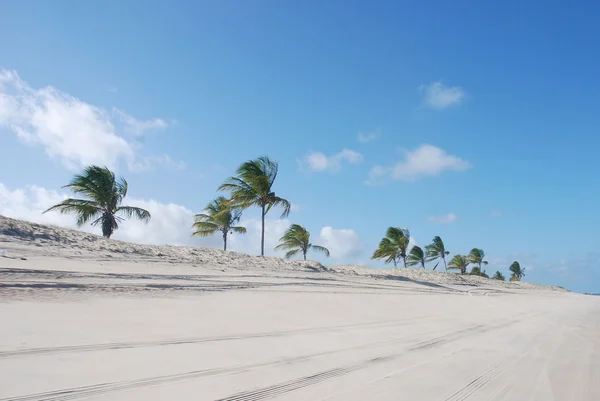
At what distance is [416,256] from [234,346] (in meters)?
57.7

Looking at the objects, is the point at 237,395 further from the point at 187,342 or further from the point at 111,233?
the point at 111,233

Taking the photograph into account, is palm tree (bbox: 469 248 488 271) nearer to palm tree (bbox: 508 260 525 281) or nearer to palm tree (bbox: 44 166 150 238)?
palm tree (bbox: 508 260 525 281)

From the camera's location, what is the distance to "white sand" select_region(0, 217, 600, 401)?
2668 millimetres

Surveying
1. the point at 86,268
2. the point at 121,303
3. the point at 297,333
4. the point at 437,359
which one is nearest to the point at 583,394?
the point at 437,359

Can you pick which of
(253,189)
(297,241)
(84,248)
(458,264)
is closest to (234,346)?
(84,248)

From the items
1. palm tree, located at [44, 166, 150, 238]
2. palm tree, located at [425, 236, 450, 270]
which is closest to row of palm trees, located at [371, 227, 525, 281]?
palm tree, located at [425, 236, 450, 270]

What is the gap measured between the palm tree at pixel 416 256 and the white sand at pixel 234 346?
50.4 m

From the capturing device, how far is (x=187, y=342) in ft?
12.3

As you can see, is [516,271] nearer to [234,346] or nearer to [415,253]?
[415,253]

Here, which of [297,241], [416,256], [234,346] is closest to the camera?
[234,346]

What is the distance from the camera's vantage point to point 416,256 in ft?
188

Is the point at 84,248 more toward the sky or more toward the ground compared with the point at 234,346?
more toward the sky

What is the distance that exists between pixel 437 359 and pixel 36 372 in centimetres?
399

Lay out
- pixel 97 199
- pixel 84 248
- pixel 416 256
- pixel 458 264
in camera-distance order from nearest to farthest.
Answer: pixel 84 248
pixel 97 199
pixel 416 256
pixel 458 264
